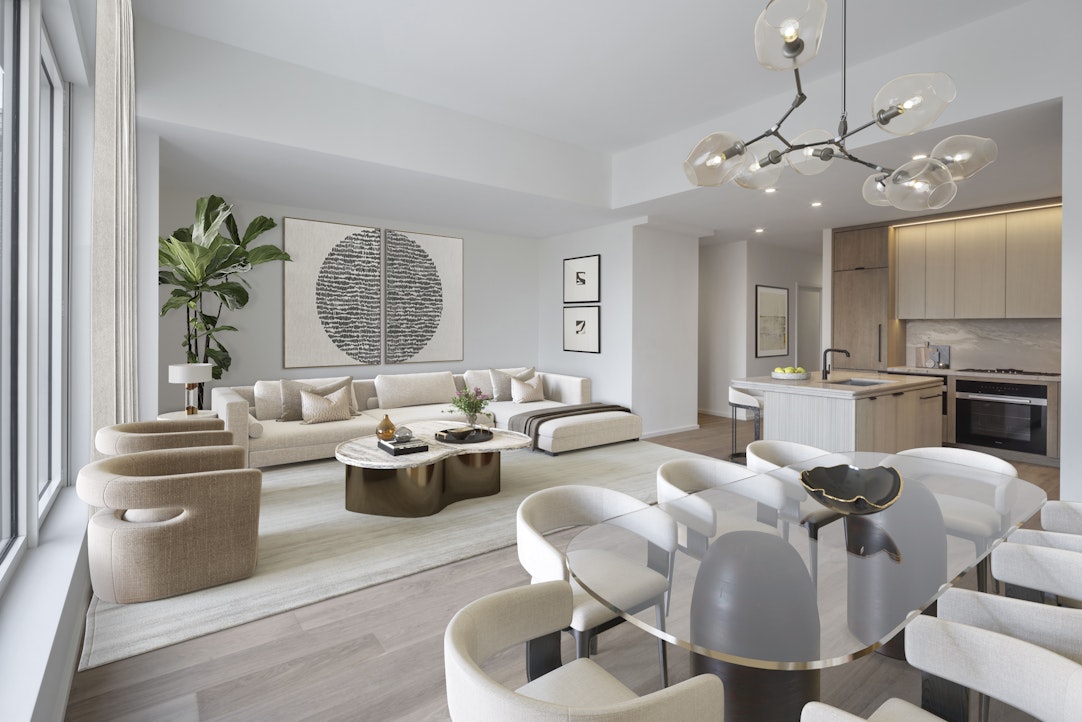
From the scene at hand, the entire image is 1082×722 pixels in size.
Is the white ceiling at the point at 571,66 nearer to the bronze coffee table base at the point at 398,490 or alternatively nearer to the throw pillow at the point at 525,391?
the throw pillow at the point at 525,391

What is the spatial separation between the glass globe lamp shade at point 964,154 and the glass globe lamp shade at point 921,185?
0.06m

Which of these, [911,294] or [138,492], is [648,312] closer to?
[911,294]

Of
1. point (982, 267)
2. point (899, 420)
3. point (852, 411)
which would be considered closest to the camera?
point (852, 411)

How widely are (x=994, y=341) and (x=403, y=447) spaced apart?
6.43 m

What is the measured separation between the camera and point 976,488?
2.31 m

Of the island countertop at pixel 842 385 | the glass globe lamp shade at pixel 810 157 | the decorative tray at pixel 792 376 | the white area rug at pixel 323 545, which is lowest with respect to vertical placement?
the white area rug at pixel 323 545

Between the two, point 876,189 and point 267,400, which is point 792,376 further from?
point 267,400

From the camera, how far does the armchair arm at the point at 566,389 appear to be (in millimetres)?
6695

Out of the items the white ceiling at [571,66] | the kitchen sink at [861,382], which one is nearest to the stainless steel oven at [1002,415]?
the kitchen sink at [861,382]

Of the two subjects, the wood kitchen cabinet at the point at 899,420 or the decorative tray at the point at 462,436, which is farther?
the wood kitchen cabinet at the point at 899,420

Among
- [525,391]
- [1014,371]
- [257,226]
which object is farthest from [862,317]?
[257,226]

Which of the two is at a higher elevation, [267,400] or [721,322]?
[721,322]

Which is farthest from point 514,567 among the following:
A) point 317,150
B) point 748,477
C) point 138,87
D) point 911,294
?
point 911,294

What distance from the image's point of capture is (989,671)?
3.88ft
